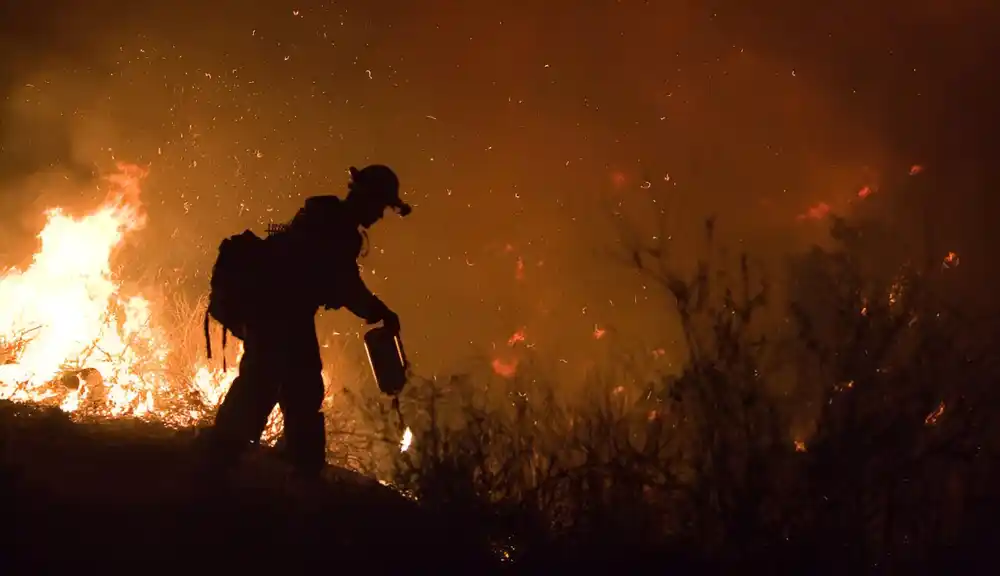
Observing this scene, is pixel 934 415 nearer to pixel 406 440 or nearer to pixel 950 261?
pixel 950 261

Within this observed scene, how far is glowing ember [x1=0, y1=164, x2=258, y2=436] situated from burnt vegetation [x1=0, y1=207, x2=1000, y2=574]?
6.52 feet

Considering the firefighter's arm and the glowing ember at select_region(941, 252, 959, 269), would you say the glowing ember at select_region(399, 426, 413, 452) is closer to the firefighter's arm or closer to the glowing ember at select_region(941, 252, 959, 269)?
the firefighter's arm

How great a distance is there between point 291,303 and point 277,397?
2.10 feet

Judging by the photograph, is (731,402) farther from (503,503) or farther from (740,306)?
(503,503)

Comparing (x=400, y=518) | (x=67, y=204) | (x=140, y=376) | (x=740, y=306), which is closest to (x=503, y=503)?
(x=400, y=518)

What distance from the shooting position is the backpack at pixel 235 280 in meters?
5.08

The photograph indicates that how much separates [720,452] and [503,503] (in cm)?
152

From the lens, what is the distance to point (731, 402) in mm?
5660

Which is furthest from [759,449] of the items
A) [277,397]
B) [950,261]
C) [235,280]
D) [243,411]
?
[235,280]

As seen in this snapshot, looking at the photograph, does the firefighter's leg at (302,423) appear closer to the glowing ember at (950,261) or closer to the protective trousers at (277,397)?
the protective trousers at (277,397)

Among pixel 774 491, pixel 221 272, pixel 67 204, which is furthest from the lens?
pixel 67 204

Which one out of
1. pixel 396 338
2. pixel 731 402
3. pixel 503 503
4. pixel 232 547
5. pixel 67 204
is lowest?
pixel 232 547

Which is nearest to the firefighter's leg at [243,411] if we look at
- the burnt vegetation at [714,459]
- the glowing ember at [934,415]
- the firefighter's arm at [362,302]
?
the burnt vegetation at [714,459]

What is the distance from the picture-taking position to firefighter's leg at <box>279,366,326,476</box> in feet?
17.5
